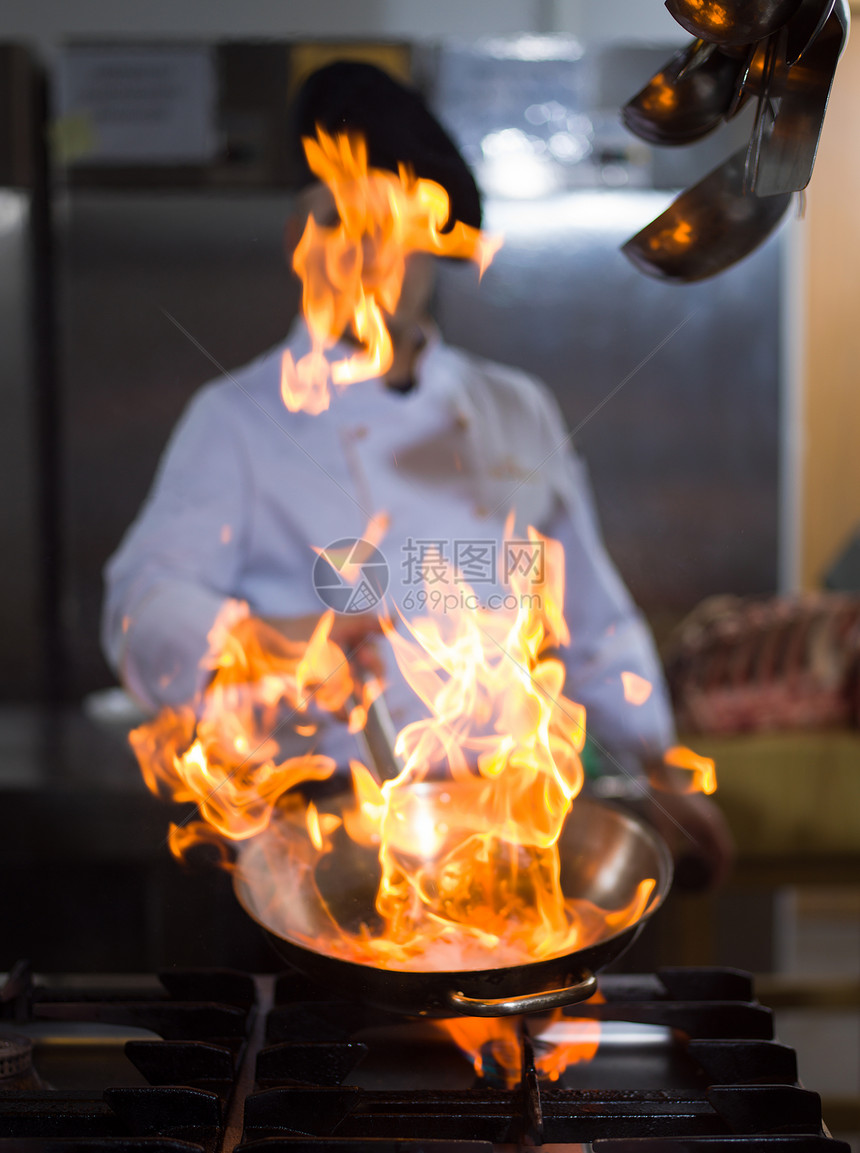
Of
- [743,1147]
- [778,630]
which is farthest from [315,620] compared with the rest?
[778,630]

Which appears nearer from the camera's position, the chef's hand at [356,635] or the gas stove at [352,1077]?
the gas stove at [352,1077]

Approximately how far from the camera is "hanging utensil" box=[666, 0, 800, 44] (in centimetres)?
47

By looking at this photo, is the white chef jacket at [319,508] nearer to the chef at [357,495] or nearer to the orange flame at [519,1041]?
the chef at [357,495]

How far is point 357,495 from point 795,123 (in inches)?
14.6

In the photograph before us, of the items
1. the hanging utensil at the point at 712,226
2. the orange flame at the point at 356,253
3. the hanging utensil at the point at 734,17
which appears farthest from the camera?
the orange flame at the point at 356,253

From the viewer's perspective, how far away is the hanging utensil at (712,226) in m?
0.59

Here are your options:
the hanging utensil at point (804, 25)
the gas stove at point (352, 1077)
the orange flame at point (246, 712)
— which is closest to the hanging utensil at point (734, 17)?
the hanging utensil at point (804, 25)

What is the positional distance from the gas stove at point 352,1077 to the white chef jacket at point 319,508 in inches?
7.8

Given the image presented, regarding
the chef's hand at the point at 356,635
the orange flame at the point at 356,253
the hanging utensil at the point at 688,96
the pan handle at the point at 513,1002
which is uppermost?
the hanging utensil at the point at 688,96

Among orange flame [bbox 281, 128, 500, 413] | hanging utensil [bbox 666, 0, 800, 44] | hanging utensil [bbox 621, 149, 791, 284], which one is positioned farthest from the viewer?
orange flame [bbox 281, 128, 500, 413]

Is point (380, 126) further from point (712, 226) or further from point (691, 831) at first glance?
point (691, 831)

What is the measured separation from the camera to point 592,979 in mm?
519

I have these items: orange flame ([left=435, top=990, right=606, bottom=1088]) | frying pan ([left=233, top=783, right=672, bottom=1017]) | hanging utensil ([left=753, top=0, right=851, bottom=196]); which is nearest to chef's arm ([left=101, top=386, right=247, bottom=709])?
frying pan ([left=233, top=783, right=672, bottom=1017])

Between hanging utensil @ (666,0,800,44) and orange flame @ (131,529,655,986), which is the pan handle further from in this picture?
hanging utensil @ (666,0,800,44)
